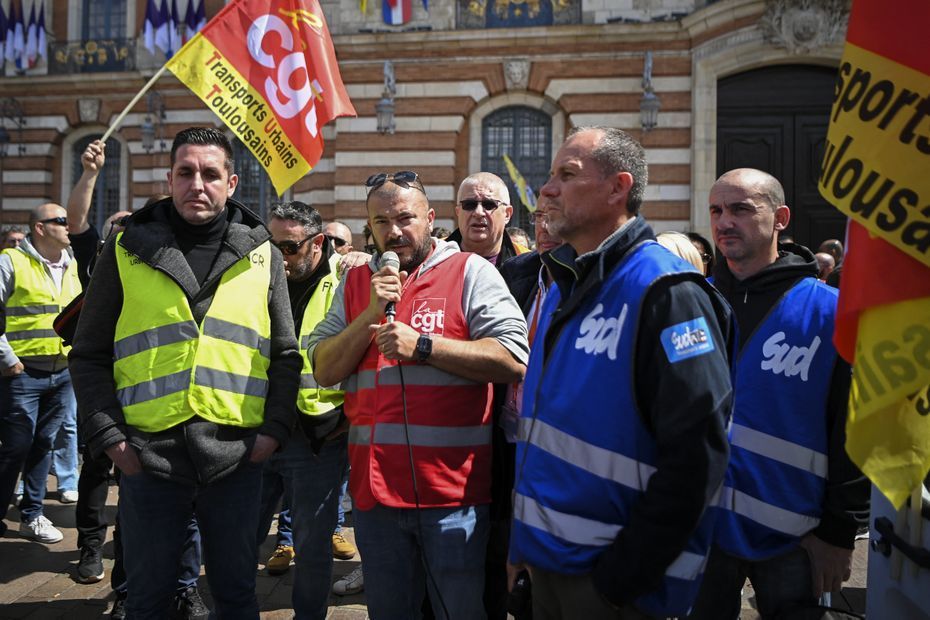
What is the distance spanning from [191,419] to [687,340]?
1966 mm

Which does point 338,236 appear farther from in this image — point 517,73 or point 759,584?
point 517,73

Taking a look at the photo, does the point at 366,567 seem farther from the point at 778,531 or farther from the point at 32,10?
the point at 32,10

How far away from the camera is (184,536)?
9.67 feet

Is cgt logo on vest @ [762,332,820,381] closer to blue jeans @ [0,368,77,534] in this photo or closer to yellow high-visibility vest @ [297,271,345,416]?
yellow high-visibility vest @ [297,271,345,416]

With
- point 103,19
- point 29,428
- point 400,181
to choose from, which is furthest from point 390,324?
point 103,19

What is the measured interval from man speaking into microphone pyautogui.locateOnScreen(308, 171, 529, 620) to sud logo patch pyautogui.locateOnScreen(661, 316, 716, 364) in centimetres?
88

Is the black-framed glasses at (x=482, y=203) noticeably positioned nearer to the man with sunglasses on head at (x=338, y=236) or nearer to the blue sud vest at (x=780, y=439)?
the blue sud vest at (x=780, y=439)

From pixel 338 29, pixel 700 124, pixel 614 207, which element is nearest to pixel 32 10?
pixel 338 29

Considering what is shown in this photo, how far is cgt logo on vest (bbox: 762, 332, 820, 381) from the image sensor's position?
2.53 meters

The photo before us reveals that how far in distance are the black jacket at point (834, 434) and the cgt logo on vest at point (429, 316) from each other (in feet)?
3.77

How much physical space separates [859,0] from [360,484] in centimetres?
229

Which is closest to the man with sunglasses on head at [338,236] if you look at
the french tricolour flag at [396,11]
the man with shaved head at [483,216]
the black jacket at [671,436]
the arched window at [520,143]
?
the man with shaved head at [483,216]

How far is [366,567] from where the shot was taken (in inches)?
107

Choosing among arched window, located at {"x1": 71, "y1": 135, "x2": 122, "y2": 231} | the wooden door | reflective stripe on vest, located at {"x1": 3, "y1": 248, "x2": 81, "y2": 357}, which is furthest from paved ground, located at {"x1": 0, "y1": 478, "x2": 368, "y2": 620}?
arched window, located at {"x1": 71, "y1": 135, "x2": 122, "y2": 231}
